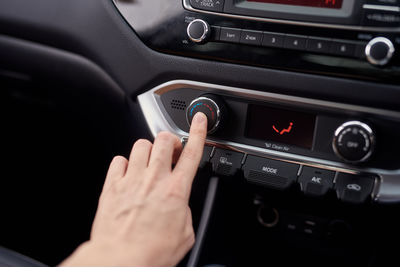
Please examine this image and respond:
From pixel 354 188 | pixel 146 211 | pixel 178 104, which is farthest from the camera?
pixel 178 104

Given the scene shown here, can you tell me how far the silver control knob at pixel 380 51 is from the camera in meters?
0.73

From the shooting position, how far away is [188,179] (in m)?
0.76

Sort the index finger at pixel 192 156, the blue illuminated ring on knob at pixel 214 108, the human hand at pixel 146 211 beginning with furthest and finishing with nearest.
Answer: the blue illuminated ring on knob at pixel 214 108, the index finger at pixel 192 156, the human hand at pixel 146 211

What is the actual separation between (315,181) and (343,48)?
0.26 meters

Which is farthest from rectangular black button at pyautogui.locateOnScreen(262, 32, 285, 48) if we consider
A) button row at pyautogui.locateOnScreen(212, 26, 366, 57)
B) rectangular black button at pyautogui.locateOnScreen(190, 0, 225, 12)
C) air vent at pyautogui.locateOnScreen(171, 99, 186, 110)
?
air vent at pyautogui.locateOnScreen(171, 99, 186, 110)

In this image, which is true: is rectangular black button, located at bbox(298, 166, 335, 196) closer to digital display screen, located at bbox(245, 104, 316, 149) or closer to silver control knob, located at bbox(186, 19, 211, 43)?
digital display screen, located at bbox(245, 104, 316, 149)

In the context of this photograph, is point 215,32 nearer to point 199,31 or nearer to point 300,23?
point 199,31

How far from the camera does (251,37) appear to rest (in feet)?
2.70

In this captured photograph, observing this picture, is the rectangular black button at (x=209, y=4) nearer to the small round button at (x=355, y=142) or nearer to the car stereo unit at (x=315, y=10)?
the car stereo unit at (x=315, y=10)

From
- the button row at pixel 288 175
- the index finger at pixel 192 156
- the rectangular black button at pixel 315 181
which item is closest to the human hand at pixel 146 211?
the index finger at pixel 192 156

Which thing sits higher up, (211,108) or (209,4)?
(209,4)

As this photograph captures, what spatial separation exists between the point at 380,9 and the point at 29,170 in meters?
1.20

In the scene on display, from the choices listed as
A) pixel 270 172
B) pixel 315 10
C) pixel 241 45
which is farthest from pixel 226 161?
pixel 315 10

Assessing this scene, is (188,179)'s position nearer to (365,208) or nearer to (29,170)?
(365,208)
